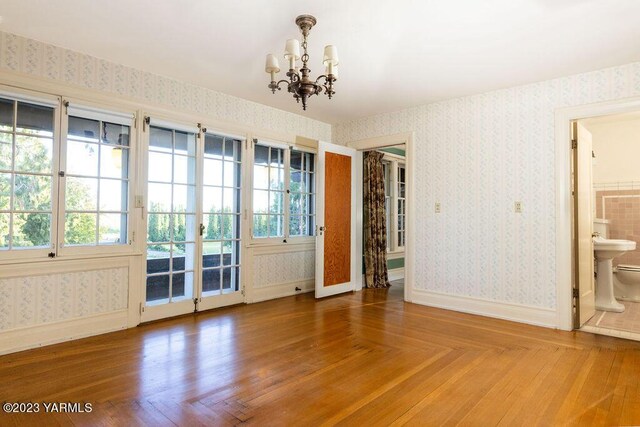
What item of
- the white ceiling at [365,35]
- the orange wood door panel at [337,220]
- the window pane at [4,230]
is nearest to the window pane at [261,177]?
the orange wood door panel at [337,220]

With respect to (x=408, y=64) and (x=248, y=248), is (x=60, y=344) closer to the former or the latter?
(x=248, y=248)

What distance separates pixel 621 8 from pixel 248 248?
4.14m

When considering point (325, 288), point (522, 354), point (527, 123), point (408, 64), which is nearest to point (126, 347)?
point (325, 288)

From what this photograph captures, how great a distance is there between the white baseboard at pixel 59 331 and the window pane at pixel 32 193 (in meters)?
1.00

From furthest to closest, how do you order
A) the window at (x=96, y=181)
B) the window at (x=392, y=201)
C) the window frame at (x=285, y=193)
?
the window at (x=392, y=201), the window frame at (x=285, y=193), the window at (x=96, y=181)

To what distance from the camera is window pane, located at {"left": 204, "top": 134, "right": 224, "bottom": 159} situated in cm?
439

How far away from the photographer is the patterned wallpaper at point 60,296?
9.94 ft

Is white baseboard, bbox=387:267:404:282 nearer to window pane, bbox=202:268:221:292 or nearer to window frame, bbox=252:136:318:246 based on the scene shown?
window frame, bbox=252:136:318:246

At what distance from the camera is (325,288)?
513 centimetres

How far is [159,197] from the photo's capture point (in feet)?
13.1

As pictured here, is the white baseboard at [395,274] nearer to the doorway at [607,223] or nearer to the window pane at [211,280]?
the doorway at [607,223]

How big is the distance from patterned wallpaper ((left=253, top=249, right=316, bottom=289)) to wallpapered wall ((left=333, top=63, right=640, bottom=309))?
161 centimetres

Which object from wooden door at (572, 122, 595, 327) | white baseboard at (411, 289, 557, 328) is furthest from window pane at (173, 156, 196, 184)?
wooden door at (572, 122, 595, 327)

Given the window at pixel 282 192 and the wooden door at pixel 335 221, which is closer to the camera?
the window at pixel 282 192
